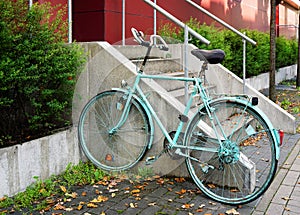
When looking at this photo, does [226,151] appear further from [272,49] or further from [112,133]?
[272,49]

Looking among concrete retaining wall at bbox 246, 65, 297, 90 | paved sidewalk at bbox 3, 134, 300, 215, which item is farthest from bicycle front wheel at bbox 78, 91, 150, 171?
concrete retaining wall at bbox 246, 65, 297, 90

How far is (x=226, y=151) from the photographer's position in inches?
151

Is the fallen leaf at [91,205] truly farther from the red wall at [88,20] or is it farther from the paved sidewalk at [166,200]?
the red wall at [88,20]

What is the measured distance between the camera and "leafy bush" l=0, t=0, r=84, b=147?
384 cm

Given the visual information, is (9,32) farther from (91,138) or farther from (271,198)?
(271,198)

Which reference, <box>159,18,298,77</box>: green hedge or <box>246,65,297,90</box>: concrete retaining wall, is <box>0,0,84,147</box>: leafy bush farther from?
<box>246,65,297,90</box>: concrete retaining wall

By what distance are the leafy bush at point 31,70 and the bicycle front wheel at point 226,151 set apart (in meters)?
1.45

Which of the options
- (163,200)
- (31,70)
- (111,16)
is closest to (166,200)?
(163,200)

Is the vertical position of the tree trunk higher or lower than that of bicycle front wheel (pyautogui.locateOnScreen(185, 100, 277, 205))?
higher

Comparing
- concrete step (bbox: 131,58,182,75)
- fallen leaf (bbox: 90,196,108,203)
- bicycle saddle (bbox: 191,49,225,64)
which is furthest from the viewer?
concrete step (bbox: 131,58,182,75)

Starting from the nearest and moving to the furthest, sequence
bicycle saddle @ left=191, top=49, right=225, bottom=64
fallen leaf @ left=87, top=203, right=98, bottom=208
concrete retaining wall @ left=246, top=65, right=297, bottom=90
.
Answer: fallen leaf @ left=87, top=203, right=98, bottom=208 < bicycle saddle @ left=191, top=49, right=225, bottom=64 < concrete retaining wall @ left=246, top=65, right=297, bottom=90

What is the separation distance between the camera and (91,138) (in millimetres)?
4680

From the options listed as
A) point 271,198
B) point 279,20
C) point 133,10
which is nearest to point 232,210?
point 271,198

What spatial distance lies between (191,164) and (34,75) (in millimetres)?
1739
